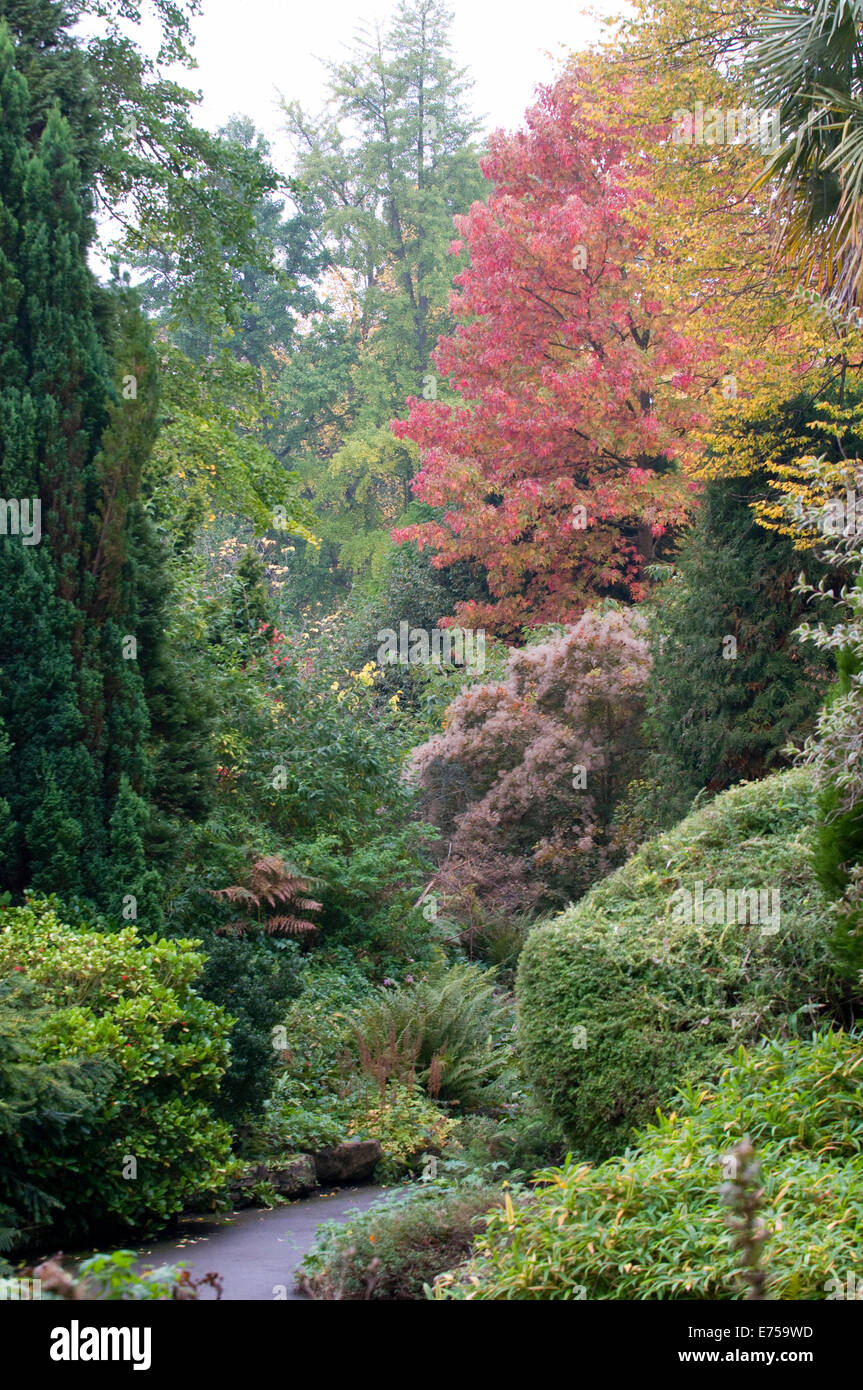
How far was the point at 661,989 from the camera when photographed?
17.8 ft

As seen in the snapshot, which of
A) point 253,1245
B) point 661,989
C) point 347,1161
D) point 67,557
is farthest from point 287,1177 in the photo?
point 67,557

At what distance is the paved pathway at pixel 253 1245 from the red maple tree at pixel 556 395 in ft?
38.2

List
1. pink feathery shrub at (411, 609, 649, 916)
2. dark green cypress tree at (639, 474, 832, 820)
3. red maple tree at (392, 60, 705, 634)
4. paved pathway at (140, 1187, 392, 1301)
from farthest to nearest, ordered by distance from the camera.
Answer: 1. red maple tree at (392, 60, 705, 634)
2. pink feathery shrub at (411, 609, 649, 916)
3. dark green cypress tree at (639, 474, 832, 820)
4. paved pathway at (140, 1187, 392, 1301)

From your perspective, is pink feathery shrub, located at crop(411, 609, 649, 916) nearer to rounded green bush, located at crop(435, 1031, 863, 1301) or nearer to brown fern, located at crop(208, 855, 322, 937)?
brown fern, located at crop(208, 855, 322, 937)

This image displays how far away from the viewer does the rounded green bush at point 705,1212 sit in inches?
126

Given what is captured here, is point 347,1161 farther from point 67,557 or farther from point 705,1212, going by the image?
point 67,557

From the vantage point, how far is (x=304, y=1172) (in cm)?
617

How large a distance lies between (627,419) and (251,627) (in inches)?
288

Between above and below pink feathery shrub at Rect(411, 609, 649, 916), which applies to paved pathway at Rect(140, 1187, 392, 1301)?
below

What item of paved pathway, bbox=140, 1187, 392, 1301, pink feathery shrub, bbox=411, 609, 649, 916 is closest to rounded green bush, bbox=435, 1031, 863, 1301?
paved pathway, bbox=140, 1187, 392, 1301

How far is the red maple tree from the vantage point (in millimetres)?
16031

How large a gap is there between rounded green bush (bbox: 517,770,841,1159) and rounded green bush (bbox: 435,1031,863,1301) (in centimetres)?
53

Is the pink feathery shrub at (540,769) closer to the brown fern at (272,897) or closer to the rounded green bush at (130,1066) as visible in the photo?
the brown fern at (272,897)
